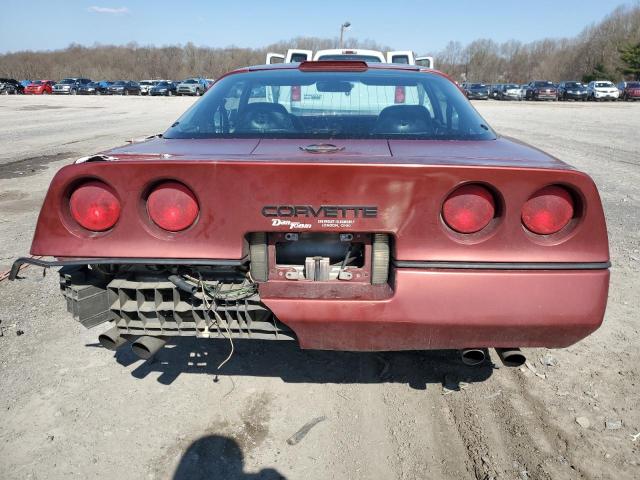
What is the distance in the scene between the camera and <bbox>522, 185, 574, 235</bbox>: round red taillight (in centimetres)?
177

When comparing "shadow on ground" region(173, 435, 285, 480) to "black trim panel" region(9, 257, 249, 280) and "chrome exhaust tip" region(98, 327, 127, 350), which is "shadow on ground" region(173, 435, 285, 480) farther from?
"black trim panel" region(9, 257, 249, 280)

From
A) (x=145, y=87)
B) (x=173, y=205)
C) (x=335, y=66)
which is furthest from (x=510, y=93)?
(x=173, y=205)

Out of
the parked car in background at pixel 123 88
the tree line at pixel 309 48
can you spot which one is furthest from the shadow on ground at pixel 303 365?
the tree line at pixel 309 48

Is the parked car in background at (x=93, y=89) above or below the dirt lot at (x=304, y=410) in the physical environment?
above

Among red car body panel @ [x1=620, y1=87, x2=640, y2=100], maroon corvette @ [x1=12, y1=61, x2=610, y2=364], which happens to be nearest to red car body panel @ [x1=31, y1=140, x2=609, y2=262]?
maroon corvette @ [x1=12, y1=61, x2=610, y2=364]

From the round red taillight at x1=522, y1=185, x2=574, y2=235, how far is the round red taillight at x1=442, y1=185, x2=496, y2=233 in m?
0.14

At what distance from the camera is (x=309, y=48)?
83062 mm

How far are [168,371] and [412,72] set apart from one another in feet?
7.90

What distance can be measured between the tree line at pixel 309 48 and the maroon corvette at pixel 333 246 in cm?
7785

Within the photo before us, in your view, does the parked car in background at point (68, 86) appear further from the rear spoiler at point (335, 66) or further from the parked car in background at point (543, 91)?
the rear spoiler at point (335, 66)

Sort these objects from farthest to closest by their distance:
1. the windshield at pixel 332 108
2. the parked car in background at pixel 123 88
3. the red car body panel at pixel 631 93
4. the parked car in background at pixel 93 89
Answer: the parked car in background at pixel 123 88 → the parked car in background at pixel 93 89 → the red car body panel at pixel 631 93 → the windshield at pixel 332 108

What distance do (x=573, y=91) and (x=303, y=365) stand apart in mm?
46501

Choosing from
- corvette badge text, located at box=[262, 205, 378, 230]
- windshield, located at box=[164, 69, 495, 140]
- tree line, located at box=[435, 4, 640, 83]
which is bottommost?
corvette badge text, located at box=[262, 205, 378, 230]

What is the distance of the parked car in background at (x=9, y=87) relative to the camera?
1774 inches
